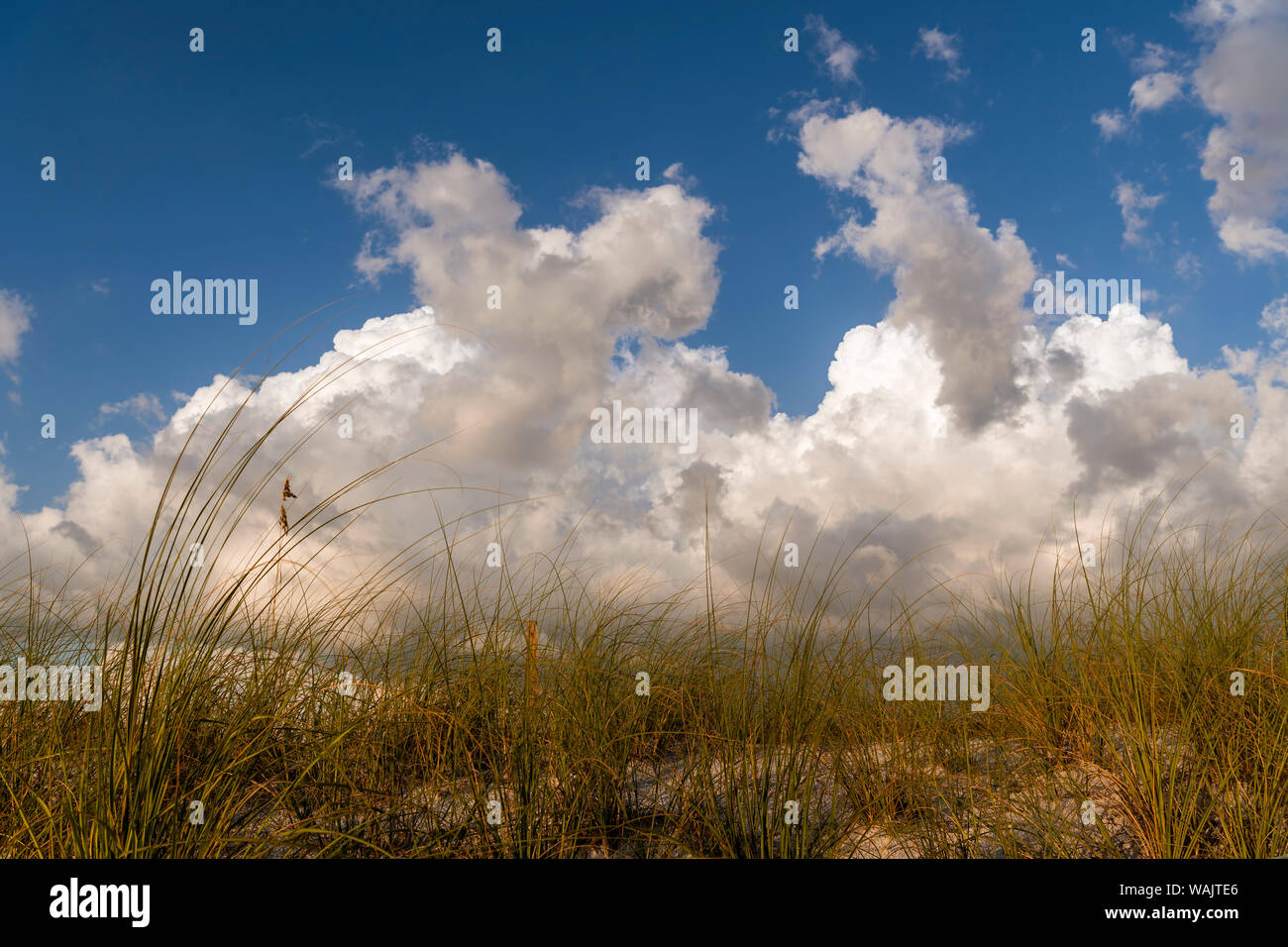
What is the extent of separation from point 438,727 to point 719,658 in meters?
1.54

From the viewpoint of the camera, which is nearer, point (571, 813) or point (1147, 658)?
point (571, 813)

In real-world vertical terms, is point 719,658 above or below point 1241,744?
above

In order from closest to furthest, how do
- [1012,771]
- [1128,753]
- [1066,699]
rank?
1. [1128,753]
2. [1012,771]
3. [1066,699]

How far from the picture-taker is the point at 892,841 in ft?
10.1
